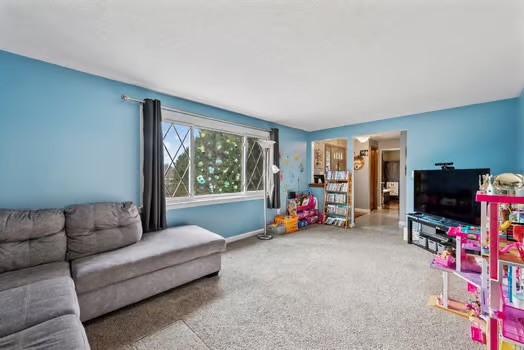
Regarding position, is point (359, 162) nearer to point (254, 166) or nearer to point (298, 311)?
point (254, 166)

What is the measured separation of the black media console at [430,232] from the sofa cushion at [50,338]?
4.04 metres

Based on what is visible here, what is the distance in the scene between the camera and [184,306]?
1.96 meters

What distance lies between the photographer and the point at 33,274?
1.66m

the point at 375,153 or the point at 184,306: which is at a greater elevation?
the point at 375,153

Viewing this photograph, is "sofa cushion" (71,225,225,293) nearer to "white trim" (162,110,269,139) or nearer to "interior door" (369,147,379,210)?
"white trim" (162,110,269,139)

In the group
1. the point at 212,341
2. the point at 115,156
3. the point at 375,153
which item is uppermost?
the point at 375,153

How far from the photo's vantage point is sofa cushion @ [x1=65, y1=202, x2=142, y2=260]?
2.03 meters

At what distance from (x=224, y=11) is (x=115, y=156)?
2078 millimetres

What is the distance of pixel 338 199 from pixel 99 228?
14.7ft

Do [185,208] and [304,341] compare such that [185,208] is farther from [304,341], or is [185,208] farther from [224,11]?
[224,11]

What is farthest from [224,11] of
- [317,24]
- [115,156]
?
[115,156]

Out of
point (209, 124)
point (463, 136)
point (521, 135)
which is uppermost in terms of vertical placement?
point (209, 124)

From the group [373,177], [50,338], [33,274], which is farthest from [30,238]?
[373,177]

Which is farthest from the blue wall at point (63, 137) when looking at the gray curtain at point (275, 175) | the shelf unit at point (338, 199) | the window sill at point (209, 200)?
the shelf unit at point (338, 199)
